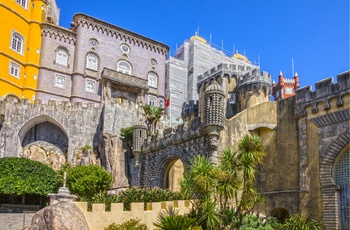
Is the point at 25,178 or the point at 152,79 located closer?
the point at 25,178

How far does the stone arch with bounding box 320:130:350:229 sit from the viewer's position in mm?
20844

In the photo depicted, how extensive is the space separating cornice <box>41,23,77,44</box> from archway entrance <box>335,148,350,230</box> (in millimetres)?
36753

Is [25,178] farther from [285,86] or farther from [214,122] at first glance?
[285,86]

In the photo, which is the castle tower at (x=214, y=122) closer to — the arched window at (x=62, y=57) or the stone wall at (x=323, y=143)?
the stone wall at (x=323, y=143)

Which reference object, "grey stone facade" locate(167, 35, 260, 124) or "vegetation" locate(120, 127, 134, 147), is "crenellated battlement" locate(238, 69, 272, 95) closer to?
"vegetation" locate(120, 127, 134, 147)

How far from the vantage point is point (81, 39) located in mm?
48875

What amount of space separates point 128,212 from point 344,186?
37.2 feet

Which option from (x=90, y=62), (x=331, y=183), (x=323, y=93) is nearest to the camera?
(x=331, y=183)

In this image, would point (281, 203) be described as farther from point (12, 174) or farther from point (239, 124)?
point (12, 174)

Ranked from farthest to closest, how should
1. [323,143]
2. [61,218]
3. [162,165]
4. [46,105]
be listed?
[46,105] < [162,165] < [323,143] < [61,218]

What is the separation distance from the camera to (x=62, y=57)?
1906 inches

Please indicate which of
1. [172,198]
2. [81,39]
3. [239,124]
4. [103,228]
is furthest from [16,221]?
[81,39]

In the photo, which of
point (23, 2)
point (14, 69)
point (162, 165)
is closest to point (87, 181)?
point (162, 165)

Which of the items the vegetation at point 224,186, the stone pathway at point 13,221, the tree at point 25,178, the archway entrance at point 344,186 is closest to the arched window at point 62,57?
the tree at point 25,178
